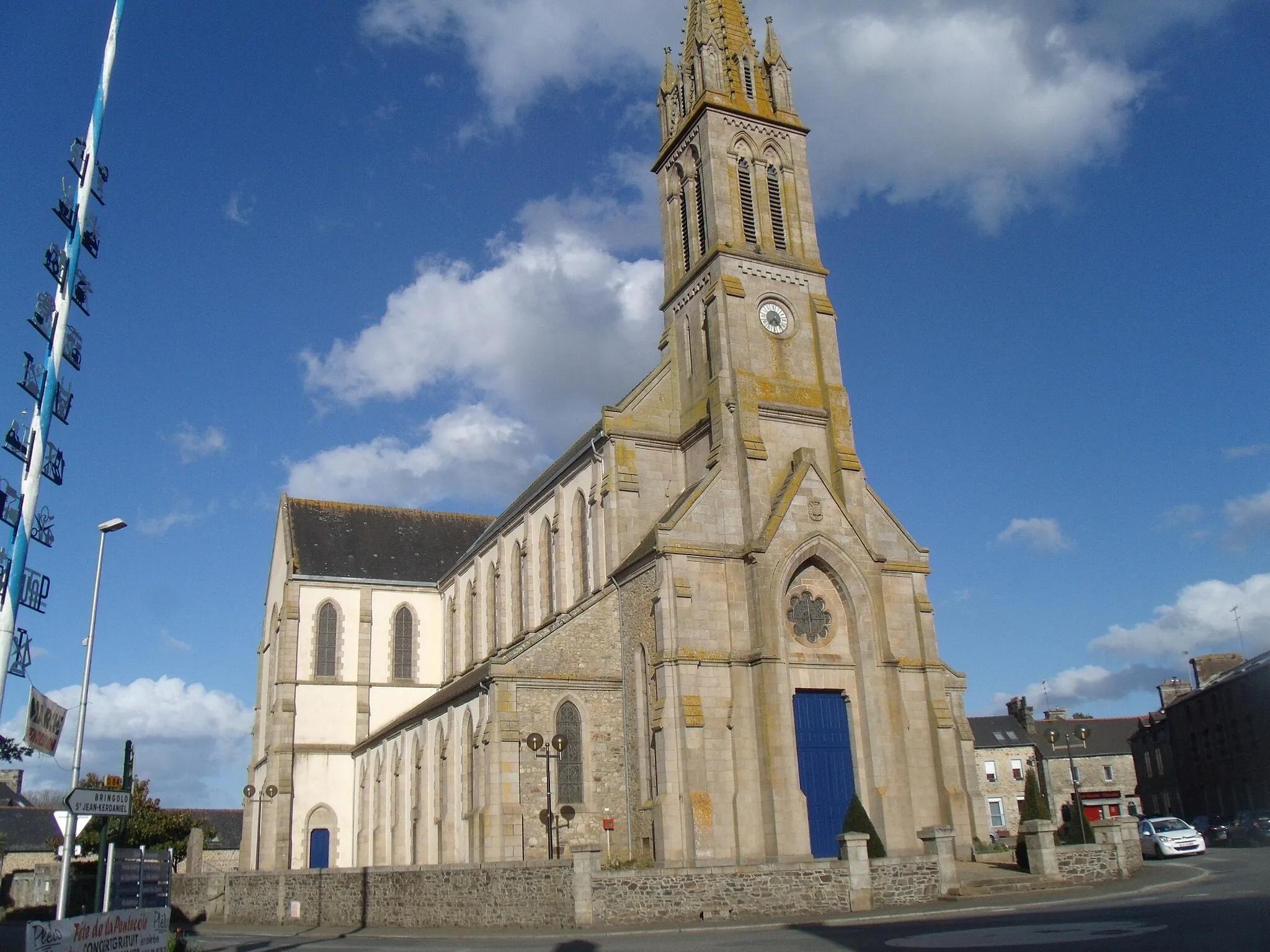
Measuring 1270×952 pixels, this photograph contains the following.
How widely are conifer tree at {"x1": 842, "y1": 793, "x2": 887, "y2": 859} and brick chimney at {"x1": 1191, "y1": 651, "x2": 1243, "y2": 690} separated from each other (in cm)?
4876

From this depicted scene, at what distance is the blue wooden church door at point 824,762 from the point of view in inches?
1152

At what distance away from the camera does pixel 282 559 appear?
5191cm

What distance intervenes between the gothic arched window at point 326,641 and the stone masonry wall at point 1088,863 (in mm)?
32957

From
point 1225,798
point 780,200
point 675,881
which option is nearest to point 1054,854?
point 675,881

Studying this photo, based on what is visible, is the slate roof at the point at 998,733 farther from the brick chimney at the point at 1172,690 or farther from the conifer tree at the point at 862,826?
the conifer tree at the point at 862,826

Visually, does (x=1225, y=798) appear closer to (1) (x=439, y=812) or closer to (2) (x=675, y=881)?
(1) (x=439, y=812)

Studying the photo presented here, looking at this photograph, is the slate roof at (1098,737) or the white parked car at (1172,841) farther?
the slate roof at (1098,737)

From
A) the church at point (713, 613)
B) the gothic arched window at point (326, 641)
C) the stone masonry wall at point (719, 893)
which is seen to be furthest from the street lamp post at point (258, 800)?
the stone masonry wall at point (719, 893)

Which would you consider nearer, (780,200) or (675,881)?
(675,881)

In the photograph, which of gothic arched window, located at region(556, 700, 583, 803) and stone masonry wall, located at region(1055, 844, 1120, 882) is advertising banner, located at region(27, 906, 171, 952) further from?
stone masonry wall, located at region(1055, 844, 1120, 882)

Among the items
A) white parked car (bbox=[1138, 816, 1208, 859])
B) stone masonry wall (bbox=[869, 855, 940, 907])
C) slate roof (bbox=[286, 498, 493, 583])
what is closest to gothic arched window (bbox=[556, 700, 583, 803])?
stone masonry wall (bbox=[869, 855, 940, 907])

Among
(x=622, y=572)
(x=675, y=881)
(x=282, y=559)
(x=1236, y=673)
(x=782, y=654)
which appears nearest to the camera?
(x=675, y=881)

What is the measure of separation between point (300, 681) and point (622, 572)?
21.9m

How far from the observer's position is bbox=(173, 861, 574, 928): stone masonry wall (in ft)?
73.1
